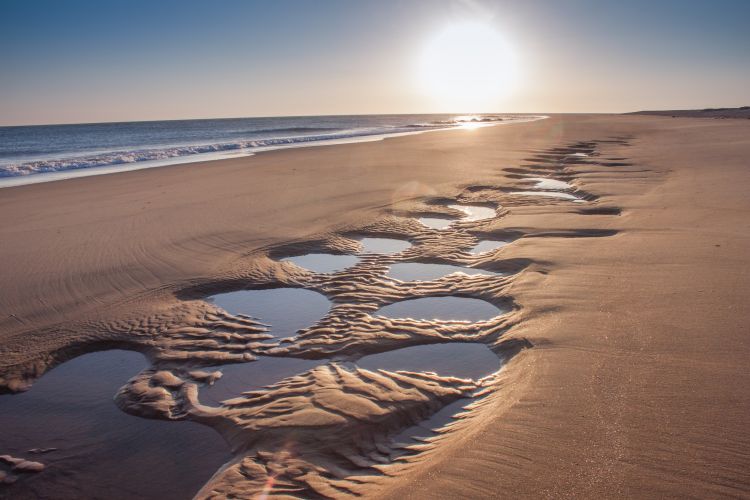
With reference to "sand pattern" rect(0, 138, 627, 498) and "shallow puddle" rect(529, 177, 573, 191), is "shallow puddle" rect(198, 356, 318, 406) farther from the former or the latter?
"shallow puddle" rect(529, 177, 573, 191)

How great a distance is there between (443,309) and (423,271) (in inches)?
43.3

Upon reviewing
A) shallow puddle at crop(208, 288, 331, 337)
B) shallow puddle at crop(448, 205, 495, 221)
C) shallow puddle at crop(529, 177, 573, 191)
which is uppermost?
shallow puddle at crop(529, 177, 573, 191)

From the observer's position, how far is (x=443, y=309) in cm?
450

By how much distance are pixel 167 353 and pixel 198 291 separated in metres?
1.32

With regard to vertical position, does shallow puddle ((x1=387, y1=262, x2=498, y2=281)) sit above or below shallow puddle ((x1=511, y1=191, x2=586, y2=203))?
below

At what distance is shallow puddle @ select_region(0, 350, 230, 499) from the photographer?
2.45 metres

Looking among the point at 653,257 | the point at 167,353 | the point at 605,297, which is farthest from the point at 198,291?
the point at 653,257

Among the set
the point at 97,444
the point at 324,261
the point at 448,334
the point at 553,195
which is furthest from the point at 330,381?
the point at 553,195

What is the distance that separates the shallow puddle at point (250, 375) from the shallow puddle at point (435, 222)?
4331mm

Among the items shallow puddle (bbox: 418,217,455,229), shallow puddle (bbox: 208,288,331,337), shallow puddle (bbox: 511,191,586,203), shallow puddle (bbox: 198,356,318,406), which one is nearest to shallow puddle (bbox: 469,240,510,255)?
shallow puddle (bbox: 418,217,455,229)

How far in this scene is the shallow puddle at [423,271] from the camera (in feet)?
17.6

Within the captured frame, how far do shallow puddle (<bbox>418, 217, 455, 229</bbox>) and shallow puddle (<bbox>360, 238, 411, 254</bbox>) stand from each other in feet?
3.08

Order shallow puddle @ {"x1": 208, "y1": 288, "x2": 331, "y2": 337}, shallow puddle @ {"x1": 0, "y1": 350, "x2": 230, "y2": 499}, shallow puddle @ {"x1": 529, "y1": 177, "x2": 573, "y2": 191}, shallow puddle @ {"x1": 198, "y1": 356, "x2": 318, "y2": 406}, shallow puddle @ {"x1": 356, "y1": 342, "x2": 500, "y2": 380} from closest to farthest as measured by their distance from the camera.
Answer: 1. shallow puddle @ {"x1": 0, "y1": 350, "x2": 230, "y2": 499}
2. shallow puddle @ {"x1": 198, "y1": 356, "x2": 318, "y2": 406}
3. shallow puddle @ {"x1": 356, "y1": 342, "x2": 500, "y2": 380}
4. shallow puddle @ {"x1": 208, "y1": 288, "x2": 331, "y2": 337}
5. shallow puddle @ {"x1": 529, "y1": 177, "x2": 573, "y2": 191}

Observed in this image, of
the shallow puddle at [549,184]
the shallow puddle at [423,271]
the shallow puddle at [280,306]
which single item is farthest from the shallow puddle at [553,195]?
the shallow puddle at [280,306]
